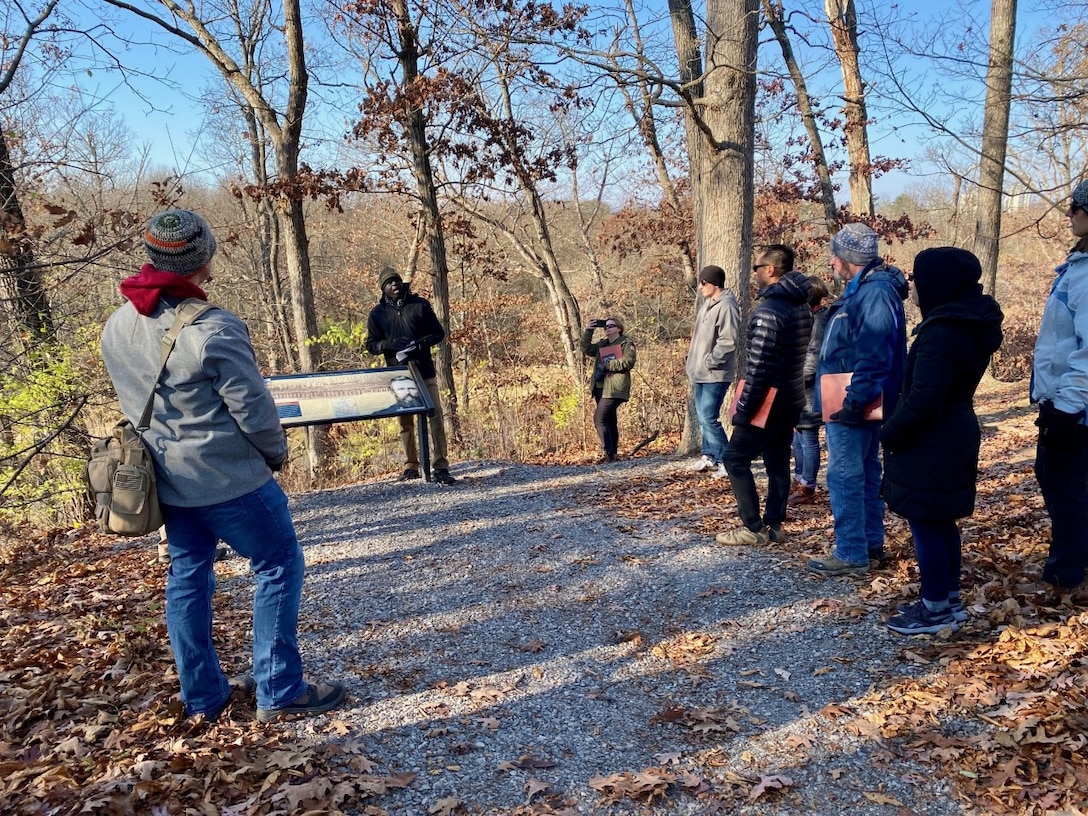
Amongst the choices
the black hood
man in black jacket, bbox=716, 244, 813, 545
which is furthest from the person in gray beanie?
the black hood

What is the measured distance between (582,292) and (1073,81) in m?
19.2

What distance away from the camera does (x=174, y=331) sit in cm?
293

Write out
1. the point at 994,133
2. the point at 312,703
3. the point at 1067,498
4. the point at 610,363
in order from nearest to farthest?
the point at 312,703 → the point at 1067,498 → the point at 610,363 → the point at 994,133

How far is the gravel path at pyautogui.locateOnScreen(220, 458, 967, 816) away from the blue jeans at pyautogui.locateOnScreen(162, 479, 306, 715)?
1.12 ft

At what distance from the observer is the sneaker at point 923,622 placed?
3.96 m

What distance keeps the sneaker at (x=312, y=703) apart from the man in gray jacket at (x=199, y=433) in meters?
0.37

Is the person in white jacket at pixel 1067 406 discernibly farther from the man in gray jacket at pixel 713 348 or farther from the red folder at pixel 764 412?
the man in gray jacket at pixel 713 348

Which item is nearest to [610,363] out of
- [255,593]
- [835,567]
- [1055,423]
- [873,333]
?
[835,567]

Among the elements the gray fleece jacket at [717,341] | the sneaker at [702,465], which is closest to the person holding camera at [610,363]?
the sneaker at [702,465]

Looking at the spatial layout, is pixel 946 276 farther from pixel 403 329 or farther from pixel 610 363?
pixel 610 363

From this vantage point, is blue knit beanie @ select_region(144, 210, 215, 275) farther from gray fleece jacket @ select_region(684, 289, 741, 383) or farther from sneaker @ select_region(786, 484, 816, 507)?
sneaker @ select_region(786, 484, 816, 507)

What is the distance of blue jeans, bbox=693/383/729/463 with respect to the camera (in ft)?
23.7

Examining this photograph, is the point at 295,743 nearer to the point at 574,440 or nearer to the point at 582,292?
the point at 574,440

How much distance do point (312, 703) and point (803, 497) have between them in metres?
4.91
